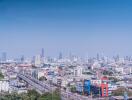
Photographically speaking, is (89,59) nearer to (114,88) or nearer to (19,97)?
(114,88)

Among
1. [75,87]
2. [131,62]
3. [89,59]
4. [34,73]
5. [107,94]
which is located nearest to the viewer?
[107,94]

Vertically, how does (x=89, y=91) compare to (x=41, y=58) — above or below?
below

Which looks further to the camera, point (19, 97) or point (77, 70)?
point (77, 70)

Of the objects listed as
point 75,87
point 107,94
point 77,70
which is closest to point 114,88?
point 107,94

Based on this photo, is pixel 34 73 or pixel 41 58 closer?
pixel 34 73

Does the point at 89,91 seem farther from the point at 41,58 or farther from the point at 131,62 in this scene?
the point at 131,62

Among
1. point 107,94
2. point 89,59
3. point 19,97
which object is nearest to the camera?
point 19,97

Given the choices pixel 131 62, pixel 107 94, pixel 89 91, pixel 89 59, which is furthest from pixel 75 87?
pixel 131 62

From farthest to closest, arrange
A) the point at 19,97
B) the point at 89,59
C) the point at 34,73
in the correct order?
the point at 89,59, the point at 34,73, the point at 19,97

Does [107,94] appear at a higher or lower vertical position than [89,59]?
lower
